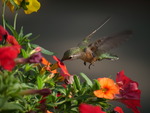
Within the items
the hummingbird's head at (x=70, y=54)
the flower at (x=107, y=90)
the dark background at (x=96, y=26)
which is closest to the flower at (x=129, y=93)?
the flower at (x=107, y=90)

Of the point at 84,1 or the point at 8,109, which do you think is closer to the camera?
the point at 8,109

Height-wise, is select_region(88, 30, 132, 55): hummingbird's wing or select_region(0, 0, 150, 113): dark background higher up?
select_region(0, 0, 150, 113): dark background

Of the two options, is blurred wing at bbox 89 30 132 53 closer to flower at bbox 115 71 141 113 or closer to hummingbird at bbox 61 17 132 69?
hummingbird at bbox 61 17 132 69

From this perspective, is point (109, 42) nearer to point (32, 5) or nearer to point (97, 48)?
point (97, 48)

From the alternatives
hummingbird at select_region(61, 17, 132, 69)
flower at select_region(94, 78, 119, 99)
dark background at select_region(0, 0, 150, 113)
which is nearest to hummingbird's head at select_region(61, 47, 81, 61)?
hummingbird at select_region(61, 17, 132, 69)

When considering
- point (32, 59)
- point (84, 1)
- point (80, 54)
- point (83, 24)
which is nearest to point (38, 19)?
point (83, 24)

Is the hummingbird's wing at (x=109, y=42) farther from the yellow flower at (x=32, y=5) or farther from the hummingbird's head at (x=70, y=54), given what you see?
the yellow flower at (x=32, y=5)

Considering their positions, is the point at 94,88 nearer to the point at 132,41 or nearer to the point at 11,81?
the point at 11,81
